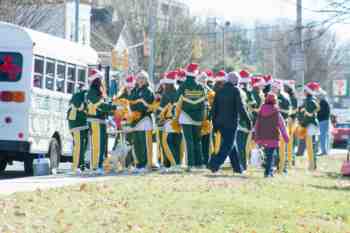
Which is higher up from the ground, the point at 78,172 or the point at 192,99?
the point at 192,99

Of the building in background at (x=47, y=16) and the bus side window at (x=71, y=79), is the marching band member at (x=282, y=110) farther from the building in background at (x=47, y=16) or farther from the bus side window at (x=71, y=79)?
the building in background at (x=47, y=16)

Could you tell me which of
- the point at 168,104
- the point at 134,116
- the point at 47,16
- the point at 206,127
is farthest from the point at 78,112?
the point at 47,16

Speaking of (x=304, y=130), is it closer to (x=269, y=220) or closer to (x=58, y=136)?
(x=58, y=136)

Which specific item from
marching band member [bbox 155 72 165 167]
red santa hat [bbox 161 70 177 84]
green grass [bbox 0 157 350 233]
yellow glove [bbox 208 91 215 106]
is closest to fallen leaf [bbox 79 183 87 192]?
green grass [bbox 0 157 350 233]

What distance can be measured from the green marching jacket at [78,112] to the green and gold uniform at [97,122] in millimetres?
891

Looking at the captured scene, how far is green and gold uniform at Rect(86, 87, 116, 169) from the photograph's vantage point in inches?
760

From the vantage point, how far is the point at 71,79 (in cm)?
2389

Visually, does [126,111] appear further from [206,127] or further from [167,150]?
[206,127]

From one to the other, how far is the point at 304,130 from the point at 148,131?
5034mm

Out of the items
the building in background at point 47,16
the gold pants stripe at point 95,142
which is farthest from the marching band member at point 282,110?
the building in background at point 47,16

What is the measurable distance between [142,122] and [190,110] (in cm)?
96

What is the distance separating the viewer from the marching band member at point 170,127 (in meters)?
20.6

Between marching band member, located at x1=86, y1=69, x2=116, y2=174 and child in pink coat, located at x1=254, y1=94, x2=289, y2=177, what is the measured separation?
2.77 metres

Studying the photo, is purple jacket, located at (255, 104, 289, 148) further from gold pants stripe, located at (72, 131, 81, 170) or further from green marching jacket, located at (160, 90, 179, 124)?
gold pants stripe, located at (72, 131, 81, 170)
